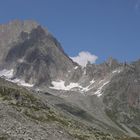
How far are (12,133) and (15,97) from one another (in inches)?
3043

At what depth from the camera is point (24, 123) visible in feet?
187

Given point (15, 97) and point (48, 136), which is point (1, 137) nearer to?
point (48, 136)

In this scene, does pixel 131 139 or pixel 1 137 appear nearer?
pixel 1 137

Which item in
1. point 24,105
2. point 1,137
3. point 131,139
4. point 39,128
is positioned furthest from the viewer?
point 24,105

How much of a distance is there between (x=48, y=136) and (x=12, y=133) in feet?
21.1

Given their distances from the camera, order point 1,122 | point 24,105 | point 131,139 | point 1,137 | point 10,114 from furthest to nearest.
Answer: point 24,105 < point 131,139 < point 10,114 < point 1,122 < point 1,137

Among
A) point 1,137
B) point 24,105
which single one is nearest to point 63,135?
point 1,137

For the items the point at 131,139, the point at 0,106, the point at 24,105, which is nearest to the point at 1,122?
the point at 0,106

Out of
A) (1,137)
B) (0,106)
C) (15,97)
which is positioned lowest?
(1,137)

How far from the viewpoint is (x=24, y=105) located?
111375mm

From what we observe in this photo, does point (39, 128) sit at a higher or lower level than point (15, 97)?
lower

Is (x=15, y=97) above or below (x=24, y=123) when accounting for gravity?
above

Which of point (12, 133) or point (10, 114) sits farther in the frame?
point (10, 114)

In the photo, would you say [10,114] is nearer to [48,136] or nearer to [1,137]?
[48,136]
